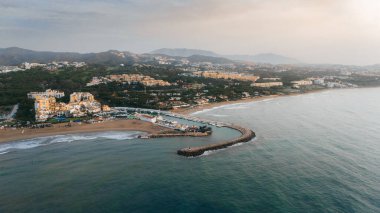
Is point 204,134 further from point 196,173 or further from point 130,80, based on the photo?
point 130,80

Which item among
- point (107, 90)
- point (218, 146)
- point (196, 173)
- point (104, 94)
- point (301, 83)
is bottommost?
Answer: point (196, 173)

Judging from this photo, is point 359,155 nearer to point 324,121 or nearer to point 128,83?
point 324,121

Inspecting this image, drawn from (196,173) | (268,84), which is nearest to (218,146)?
(196,173)

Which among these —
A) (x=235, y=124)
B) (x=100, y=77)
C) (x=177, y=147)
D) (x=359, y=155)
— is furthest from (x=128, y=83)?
(x=359, y=155)

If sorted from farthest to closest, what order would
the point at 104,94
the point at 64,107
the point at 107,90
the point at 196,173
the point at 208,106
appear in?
the point at 107,90, the point at 104,94, the point at 208,106, the point at 64,107, the point at 196,173

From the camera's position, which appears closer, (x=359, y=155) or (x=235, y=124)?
(x=359, y=155)

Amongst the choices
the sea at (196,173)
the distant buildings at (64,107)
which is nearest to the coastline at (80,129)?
the sea at (196,173)

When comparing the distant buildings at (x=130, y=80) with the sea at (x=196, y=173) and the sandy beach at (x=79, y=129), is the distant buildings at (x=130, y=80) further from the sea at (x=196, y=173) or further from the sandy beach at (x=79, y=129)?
the sea at (x=196, y=173)

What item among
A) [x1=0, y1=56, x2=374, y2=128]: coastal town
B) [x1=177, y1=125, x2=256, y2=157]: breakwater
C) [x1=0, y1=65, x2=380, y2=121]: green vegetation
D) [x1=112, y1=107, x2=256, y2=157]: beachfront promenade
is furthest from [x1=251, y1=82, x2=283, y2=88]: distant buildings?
[x1=177, y1=125, x2=256, y2=157]: breakwater
